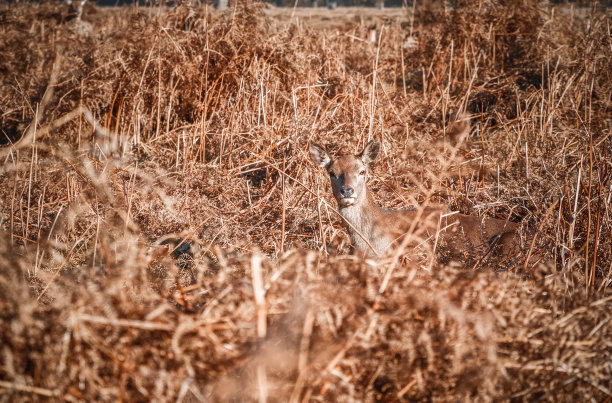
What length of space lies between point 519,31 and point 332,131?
6481 mm

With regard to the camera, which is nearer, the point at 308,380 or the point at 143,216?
the point at 308,380

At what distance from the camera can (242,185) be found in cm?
611

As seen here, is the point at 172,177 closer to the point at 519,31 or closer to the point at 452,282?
the point at 452,282

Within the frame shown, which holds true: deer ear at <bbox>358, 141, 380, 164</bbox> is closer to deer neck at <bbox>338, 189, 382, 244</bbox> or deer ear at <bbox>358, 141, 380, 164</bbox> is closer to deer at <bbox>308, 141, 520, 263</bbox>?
deer at <bbox>308, 141, 520, 263</bbox>

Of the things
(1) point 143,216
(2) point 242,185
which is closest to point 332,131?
(2) point 242,185

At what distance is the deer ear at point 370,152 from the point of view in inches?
187

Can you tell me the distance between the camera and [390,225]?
189 inches

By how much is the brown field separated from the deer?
0.24m

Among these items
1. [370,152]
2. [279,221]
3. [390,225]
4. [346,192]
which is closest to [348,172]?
[346,192]

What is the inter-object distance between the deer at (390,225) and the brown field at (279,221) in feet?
0.80

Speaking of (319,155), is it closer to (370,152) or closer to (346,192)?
(370,152)

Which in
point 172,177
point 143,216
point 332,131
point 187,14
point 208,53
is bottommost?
point 143,216

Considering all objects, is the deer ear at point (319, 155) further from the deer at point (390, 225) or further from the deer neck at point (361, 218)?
the deer neck at point (361, 218)

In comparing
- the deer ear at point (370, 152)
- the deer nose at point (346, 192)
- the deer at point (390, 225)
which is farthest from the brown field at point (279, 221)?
the deer ear at point (370, 152)
